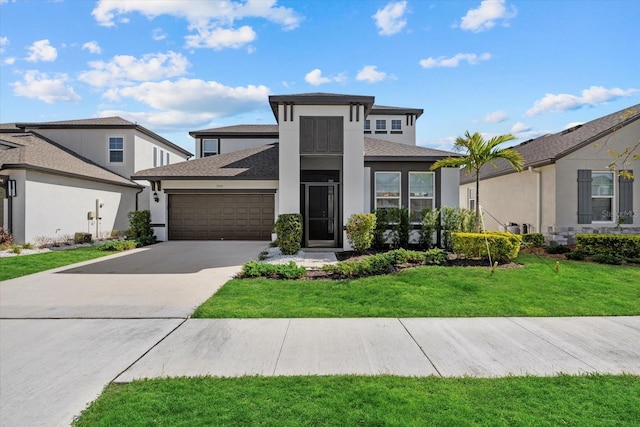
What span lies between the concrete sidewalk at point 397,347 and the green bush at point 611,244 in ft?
20.5

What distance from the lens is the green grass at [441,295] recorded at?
5.68 meters

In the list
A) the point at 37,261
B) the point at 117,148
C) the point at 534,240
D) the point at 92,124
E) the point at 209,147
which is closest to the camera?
the point at 37,261

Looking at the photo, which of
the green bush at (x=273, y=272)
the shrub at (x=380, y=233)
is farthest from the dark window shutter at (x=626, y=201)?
the green bush at (x=273, y=272)

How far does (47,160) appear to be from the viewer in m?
15.4

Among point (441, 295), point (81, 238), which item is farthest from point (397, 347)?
point (81, 238)

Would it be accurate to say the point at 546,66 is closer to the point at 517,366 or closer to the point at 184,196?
the point at 517,366

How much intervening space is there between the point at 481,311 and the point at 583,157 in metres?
10.9

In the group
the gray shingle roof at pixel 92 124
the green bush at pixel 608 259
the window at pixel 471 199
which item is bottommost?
the green bush at pixel 608 259

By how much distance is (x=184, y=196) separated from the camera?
53.2 feet

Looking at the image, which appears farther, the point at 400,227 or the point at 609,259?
the point at 400,227

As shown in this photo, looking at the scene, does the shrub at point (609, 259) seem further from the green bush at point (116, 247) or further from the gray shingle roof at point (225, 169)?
the green bush at point (116, 247)

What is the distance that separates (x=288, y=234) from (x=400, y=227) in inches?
162

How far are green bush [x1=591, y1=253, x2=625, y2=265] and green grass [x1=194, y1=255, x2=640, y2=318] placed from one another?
3.81 feet

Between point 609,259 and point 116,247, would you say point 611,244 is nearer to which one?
point 609,259
